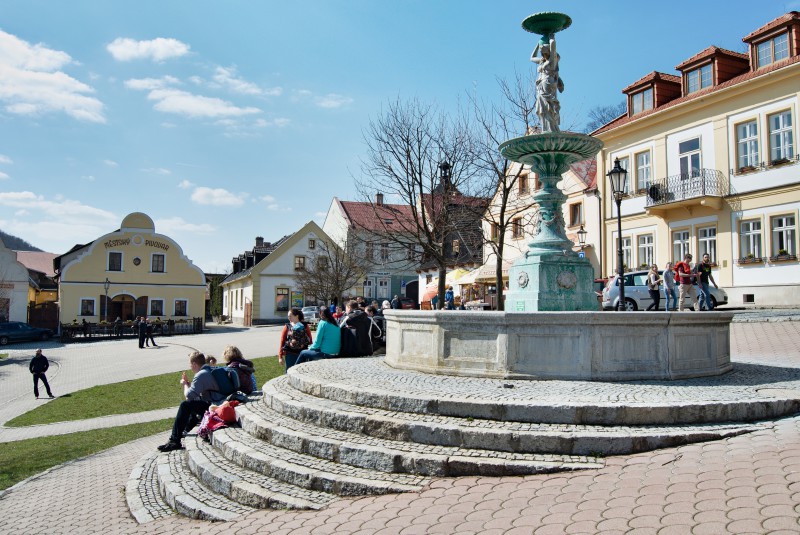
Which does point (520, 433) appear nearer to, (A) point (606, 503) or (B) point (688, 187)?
(A) point (606, 503)

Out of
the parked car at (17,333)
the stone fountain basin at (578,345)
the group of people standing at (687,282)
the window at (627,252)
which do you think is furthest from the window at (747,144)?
the parked car at (17,333)

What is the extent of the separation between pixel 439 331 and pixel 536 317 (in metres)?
1.41

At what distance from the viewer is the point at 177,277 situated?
47.1 m

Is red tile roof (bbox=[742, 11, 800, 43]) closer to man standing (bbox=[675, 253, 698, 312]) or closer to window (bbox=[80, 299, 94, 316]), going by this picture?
man standing (bbox=[675, 253, 698, 312])

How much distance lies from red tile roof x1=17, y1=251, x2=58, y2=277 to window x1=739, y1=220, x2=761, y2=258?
202ft

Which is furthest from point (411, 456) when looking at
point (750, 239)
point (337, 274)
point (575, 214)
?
point (337, 274)

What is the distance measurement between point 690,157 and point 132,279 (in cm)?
3864

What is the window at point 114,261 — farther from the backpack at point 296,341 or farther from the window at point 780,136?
the window at point 780,136

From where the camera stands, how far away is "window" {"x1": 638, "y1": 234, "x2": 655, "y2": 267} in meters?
28.5

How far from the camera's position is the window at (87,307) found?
4341cm

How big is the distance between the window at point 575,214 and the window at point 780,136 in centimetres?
1040

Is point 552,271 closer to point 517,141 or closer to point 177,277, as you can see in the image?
point 517,141

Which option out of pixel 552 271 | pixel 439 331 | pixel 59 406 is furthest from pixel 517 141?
pixel 59 406

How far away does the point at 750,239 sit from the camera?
24047mm
